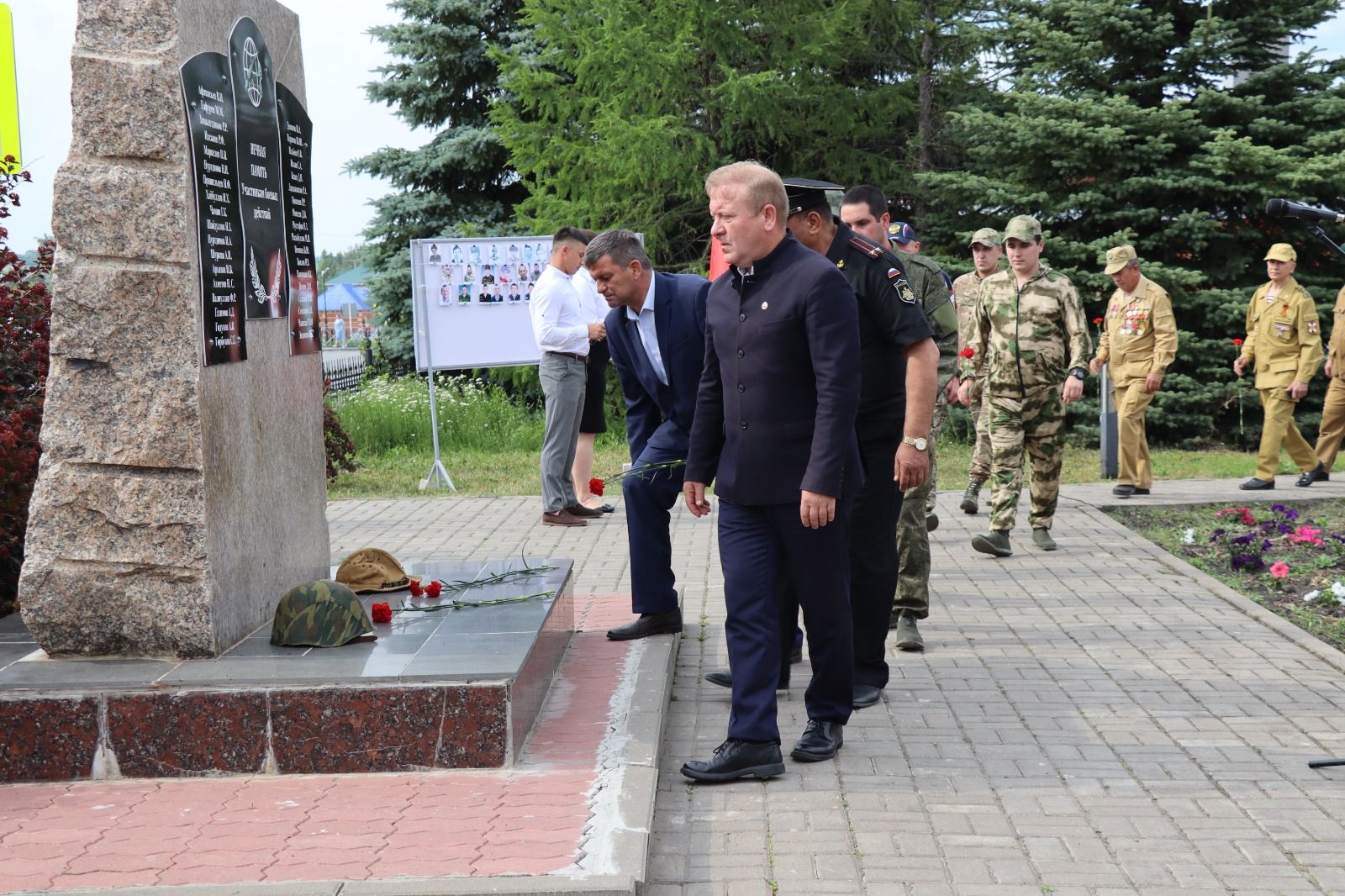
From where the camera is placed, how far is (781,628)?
5.37 meters

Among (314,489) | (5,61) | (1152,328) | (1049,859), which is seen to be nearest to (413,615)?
(314,489)

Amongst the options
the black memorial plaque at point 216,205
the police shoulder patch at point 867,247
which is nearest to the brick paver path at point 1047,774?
the police shoulder patch at point 867,247

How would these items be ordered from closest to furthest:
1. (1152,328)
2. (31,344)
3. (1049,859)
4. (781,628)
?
(1049,859) → (781,628) → (31,344) → (1152,328)

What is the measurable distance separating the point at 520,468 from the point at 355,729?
10.4 m

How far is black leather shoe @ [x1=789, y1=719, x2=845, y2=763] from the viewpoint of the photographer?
202 inches

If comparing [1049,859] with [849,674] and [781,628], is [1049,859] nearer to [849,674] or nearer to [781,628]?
[849,674]

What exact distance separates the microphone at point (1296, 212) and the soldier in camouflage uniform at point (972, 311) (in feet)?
14.1

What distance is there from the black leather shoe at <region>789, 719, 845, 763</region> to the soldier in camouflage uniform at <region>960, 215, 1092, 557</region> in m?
4.31

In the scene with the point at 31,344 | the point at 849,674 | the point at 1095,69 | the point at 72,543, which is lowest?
the point at 849,674

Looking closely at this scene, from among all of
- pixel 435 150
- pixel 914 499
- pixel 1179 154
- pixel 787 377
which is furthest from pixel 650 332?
pixel 435 150

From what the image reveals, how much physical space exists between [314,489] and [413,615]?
3.49 ft

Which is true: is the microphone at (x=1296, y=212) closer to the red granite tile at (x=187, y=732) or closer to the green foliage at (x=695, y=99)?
the red granite tile at (x=187, y=732)

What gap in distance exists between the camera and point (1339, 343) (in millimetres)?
12547

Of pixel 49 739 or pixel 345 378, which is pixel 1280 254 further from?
pixel 345 378
